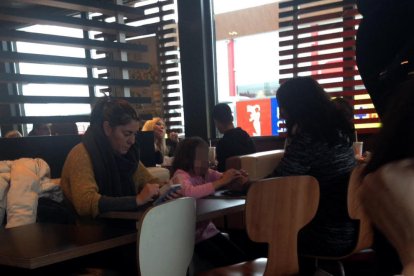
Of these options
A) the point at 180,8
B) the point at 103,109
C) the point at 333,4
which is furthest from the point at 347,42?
the point at 103,109

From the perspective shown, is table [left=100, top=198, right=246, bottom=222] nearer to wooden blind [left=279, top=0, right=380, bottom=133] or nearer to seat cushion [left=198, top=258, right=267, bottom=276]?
seat cushion [left=198, top=258, right=267, bottom=276]

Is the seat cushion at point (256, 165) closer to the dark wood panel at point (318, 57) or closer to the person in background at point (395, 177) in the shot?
the dark wood panel at point (318, 57)

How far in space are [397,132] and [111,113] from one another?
1646 millimetres

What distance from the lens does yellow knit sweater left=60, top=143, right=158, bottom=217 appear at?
6.15 feet

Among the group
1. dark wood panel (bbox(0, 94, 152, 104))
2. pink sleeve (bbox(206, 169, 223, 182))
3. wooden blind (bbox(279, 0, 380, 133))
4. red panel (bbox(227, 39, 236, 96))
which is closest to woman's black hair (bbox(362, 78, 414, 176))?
pink sleeve (bbox(206, 169, 223, 182))

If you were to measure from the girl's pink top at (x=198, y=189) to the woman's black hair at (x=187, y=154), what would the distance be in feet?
0.16

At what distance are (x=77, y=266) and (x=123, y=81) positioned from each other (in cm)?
211

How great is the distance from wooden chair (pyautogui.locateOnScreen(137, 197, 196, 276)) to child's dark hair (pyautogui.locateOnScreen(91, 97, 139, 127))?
2.39 feet

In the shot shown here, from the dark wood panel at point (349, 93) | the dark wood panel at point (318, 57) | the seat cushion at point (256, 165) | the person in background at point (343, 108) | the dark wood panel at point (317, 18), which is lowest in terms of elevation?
the seat cushion at point (256, 165)

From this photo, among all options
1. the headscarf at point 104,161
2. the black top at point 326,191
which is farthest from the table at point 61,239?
the black top at point 326,191

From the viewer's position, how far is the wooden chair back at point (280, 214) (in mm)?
1710

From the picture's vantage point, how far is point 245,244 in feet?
12.8

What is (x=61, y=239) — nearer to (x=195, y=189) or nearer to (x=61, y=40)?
(x=195, y=189)

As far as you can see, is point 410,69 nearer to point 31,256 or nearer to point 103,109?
point 31,256
